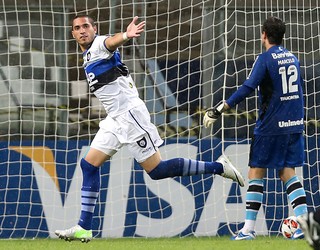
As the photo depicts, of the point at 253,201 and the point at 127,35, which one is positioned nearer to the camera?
the point at 127,35

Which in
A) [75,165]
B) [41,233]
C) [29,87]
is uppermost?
[29,87]

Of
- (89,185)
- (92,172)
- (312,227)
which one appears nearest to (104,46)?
(92,172)

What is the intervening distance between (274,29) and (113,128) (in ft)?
5.42

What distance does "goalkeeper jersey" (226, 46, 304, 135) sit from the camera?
30.4 ft

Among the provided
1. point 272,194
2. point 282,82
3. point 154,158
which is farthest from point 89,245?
point 272,194

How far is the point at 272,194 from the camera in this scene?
37.7ft

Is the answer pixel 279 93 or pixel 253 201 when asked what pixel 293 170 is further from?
pixel 279 93

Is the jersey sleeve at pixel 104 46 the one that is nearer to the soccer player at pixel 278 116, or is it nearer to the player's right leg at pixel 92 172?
the player's right leg at pixel 92 172

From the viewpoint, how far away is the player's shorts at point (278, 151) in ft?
30.8

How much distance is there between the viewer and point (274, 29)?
9.27m

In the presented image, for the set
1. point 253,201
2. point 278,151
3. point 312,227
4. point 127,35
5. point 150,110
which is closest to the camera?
point 312,227

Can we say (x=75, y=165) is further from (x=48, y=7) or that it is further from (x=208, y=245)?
(x=208, y=245)

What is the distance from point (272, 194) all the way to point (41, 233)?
8.23 ft

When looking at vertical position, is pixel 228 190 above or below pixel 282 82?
below
